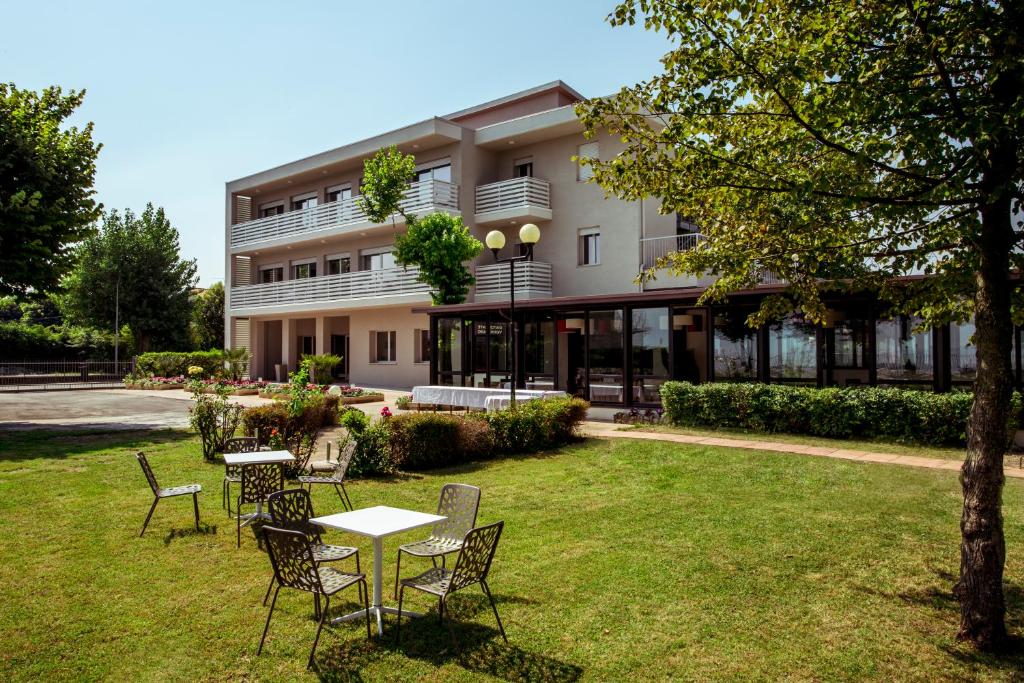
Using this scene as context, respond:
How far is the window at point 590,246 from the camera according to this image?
2520cm

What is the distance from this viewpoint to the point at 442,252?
79.6ft

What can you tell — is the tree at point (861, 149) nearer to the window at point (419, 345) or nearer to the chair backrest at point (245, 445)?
the chair backrest at point (245, 445)

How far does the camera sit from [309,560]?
4.52m

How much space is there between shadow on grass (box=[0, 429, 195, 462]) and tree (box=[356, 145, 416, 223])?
13.0m

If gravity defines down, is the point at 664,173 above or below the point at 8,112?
below

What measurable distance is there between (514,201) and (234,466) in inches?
757

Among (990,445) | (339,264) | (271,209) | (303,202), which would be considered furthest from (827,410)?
(271,209)

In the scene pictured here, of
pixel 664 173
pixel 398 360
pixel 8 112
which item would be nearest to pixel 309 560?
pixel 664 173

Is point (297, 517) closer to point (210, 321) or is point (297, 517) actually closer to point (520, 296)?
point (520, 296)

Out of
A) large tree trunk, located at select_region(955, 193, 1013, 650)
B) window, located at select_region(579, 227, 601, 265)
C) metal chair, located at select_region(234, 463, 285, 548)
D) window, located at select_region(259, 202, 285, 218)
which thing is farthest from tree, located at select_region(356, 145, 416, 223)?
large tree trunk, located at select_region(955, 193, 1013, 650)

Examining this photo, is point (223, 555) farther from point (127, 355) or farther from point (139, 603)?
point (127, 355)

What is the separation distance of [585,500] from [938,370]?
8767 millimetres

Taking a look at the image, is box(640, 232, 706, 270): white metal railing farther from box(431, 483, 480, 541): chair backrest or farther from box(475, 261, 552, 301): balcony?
box(431, 483, 480, 541): chair backrest

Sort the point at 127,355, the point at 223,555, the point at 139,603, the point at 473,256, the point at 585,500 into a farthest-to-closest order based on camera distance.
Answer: the point at 127,355 → the point at 473,256 → the point at 585,500 → the point at 223,555 → the point at 139,603
